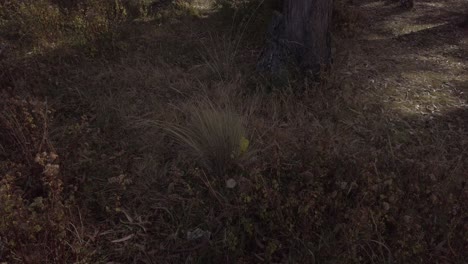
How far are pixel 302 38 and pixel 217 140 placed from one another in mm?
1993

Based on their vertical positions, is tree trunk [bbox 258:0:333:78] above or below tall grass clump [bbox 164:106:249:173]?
above

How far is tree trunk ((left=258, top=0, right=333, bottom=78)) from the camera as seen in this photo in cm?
453

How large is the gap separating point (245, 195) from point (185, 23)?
3968mm

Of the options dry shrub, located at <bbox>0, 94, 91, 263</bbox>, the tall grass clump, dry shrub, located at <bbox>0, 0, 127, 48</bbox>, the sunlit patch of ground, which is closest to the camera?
dry shrub, located at <bbox>0, 94, 91, 263</bbox>

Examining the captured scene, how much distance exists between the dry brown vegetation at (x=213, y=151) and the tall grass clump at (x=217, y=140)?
0.05ft

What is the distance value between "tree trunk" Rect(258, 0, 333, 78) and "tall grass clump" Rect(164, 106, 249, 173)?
4.61 ft

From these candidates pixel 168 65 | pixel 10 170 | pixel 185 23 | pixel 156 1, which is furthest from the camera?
pixel 156 1

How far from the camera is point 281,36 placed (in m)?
4.71

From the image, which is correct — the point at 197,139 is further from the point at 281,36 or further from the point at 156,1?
the point at 156,1

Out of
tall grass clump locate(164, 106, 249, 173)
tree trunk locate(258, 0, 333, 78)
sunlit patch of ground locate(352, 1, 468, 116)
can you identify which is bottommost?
sunlit patch of ground locate(352, 1, 468, 116)

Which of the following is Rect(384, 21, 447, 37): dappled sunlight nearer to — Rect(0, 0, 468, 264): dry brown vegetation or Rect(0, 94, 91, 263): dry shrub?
Rect(0, 0, 468, 264): dry brown vegetation

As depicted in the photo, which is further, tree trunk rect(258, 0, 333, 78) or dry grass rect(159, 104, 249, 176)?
tree trunk rect(258, 0, 333, 78)

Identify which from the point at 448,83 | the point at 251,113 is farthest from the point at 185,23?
the point at 448,83

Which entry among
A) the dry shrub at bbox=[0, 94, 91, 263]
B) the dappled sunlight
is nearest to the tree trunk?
the dappled sunlight
